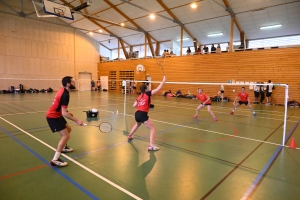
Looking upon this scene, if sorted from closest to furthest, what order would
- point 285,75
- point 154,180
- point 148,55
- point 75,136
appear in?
point 154,180 < point 75,136 < point 285,75 < point 148,55

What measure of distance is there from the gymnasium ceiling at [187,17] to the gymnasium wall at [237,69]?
3.82m

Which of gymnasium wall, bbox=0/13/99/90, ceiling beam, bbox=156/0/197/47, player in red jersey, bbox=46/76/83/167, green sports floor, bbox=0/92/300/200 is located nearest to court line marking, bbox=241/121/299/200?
green sports floor, bbox=0/92/300/200

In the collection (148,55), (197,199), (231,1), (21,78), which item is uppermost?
(231,1)

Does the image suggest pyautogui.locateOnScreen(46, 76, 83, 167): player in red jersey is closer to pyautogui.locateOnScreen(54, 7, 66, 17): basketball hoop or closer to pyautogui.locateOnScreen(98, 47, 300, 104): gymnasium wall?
pyautogui.locateOnScreen(54, 7, 66, 17): basketball hoop

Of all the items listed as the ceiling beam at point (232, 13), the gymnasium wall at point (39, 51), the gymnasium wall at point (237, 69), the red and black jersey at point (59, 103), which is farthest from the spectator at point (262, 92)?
the gymnasium wall at point (39, 51)

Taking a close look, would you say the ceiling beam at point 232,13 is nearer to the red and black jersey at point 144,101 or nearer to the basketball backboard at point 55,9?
the basketball backboard at point 55,9

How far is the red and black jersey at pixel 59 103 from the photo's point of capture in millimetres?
4246

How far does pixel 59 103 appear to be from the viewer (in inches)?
170

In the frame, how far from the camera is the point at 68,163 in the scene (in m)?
4.56

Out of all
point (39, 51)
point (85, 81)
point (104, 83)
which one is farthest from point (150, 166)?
point (85, 81)

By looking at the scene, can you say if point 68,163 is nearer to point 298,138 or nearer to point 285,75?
point 298,138

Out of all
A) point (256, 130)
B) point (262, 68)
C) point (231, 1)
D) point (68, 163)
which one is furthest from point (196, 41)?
point (68, 163)

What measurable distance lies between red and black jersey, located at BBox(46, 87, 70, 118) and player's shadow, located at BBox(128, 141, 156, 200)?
2.03 meters

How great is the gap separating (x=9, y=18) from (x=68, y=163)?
29282 mm
